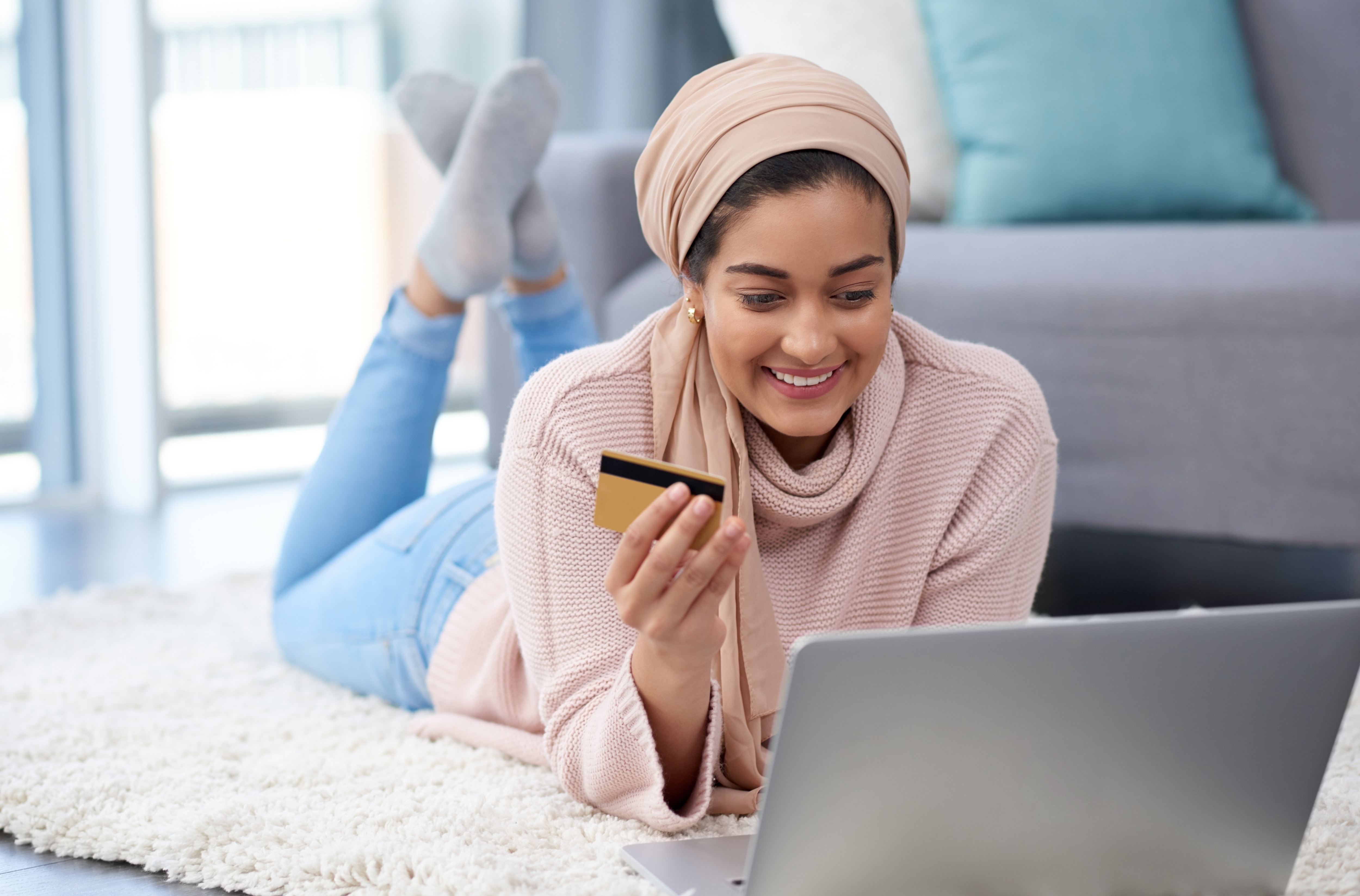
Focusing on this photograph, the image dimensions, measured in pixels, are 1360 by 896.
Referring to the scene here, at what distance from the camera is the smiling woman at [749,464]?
998mm

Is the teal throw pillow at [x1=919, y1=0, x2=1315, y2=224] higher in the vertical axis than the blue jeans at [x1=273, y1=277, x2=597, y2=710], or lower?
higher

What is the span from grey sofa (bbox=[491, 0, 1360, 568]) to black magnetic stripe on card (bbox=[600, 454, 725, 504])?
2.82ft

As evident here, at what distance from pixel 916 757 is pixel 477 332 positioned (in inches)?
115

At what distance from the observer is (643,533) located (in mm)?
849

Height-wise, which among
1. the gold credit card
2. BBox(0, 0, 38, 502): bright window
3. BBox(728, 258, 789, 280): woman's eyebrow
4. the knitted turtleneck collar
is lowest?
BBox(0, 0, 38, 502): bright window

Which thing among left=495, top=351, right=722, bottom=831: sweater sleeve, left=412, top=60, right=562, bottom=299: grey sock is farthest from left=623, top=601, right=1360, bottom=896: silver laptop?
left=412, top=60, right=562, bottom=299: grey sock

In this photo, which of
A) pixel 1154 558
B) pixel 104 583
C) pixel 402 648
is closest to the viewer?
pixel 402 648

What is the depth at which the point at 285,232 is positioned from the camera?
320 centimetres

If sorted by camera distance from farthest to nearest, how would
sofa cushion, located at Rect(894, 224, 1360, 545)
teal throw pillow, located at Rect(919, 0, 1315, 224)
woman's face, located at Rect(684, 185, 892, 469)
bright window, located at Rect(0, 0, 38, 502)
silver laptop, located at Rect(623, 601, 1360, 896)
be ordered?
1. bright window, located at Rect(0, 0, 38, 502)
2. teal throw pillow, located at Rect(919, 0, 1315, 224)
3. sofa cushion, located at Rect(894, 224, 1360, 545)
4. woman's face, located at Rect(684, 185, 892, 469)
5. silver laptop, located at Rect(623, 601, 1360, 896)

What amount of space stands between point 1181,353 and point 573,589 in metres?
1.01

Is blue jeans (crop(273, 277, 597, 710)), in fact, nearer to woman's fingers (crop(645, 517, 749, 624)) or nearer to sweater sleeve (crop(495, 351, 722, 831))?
sweater sleeve (crop(495, 351, 722, 831))

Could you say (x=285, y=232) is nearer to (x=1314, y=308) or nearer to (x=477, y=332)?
(x=477, y=332)

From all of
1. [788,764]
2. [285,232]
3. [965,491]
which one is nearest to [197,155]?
[285,232]

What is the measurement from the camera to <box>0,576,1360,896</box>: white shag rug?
1007mm
